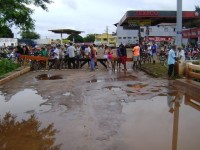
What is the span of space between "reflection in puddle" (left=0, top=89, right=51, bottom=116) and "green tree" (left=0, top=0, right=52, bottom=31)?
5875 mm

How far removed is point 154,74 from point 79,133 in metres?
11.6

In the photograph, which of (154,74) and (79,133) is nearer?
(79,133)

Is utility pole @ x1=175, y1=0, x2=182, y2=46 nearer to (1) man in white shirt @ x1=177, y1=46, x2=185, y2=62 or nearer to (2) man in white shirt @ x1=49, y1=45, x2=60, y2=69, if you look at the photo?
(1) man in white shirt @ x1=177, y1=46, x2=185, y2=62

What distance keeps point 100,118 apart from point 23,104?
131 inches

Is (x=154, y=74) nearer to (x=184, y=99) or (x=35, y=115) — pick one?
(x=184, y=99)

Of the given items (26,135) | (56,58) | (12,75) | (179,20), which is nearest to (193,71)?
(179,20)

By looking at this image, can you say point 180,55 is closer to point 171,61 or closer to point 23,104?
point 171,61

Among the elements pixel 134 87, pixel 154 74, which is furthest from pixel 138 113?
pixel 154 74

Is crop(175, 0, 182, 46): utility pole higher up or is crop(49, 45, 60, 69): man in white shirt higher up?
crop(175, 0, 182, 46): utility pole

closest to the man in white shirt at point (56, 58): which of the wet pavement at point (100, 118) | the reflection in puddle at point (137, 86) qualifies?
the wet pavement at point (100, 118)

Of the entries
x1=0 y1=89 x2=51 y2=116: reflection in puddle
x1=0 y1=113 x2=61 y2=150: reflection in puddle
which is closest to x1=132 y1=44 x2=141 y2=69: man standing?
x1=0 y1=89 x2=51 y2=116: reflection in puddle

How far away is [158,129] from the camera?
25.3 feet

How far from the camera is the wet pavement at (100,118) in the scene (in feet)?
22.4

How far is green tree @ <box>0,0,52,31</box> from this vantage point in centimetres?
1786
